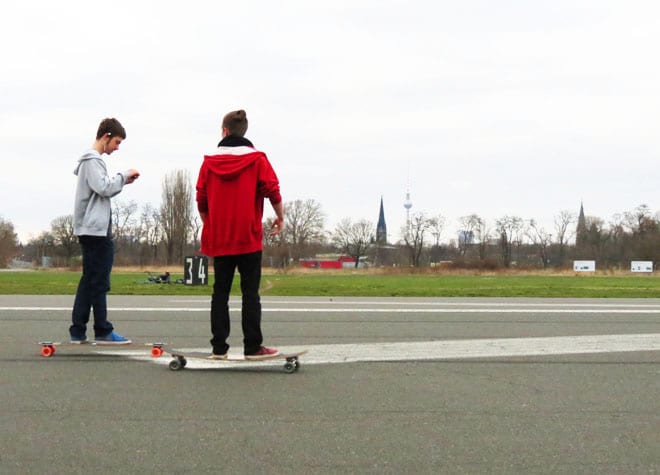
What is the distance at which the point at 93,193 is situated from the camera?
18.1 feet

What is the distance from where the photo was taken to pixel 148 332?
22.2 feet

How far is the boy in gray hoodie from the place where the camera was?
5465 mm

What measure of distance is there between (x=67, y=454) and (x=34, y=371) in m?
1.90

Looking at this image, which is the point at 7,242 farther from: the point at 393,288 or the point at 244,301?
the point at 244,301

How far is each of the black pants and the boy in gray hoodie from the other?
0.92m

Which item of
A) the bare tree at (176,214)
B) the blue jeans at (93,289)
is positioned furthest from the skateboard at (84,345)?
the bare tree at (176,214)

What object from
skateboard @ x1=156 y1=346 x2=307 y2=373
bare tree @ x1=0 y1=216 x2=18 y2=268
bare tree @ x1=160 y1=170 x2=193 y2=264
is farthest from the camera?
bare tree @ x1=0 y1=216 x2=18 y2=268

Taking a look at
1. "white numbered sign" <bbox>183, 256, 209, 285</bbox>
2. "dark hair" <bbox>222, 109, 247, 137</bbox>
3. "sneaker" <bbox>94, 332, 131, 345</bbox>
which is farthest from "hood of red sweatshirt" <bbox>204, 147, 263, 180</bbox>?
"white numbered sign" <bbox>183, 256, 209, 285</bbox>

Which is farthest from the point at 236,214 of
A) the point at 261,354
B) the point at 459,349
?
the point at 459,349

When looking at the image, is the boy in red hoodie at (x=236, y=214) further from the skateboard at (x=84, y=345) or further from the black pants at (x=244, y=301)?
the skateboard at (x=84, y=345)

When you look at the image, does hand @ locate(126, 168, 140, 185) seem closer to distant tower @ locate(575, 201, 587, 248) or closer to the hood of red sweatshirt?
the hood of red sweatshirt

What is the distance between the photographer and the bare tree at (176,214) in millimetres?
77812

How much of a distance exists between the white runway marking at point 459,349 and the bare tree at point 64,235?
9880 centimetres

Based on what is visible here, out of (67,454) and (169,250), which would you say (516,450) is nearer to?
(67,454)
